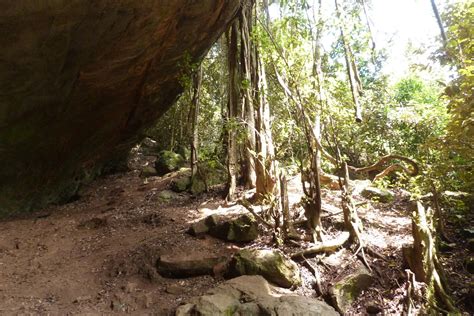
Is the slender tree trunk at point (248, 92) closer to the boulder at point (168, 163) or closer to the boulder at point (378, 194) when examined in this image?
the boulder at point (378, 194)

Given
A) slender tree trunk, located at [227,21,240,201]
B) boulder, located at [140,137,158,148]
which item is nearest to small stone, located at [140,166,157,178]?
boulder, located at [140,137,158,148]

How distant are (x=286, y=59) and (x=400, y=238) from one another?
347cm

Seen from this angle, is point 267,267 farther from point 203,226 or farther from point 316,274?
point 203,226

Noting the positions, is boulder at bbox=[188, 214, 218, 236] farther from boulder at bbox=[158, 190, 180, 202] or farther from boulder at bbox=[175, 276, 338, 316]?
boulder at bbox=[158, 190, 180, 202]

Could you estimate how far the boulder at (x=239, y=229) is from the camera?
19.9 feet

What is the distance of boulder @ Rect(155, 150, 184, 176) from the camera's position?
37.7ft

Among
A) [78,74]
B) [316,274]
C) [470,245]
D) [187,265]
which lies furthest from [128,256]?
[470,245]

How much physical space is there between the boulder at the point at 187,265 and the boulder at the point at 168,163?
6112mm

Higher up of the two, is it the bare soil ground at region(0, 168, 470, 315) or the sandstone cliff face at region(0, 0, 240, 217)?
the sandstone cliff face at region(0, 0, 240, 217)

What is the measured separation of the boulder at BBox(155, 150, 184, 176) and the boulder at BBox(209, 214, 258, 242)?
553 centimetres

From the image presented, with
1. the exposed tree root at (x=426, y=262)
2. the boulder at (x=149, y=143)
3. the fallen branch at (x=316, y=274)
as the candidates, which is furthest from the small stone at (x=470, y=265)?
the boulder at (x=149, y=143)

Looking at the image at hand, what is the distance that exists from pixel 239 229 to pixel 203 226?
0.79 m

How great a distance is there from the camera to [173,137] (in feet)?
44.2

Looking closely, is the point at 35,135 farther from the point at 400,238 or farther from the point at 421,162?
the point at 421,162
